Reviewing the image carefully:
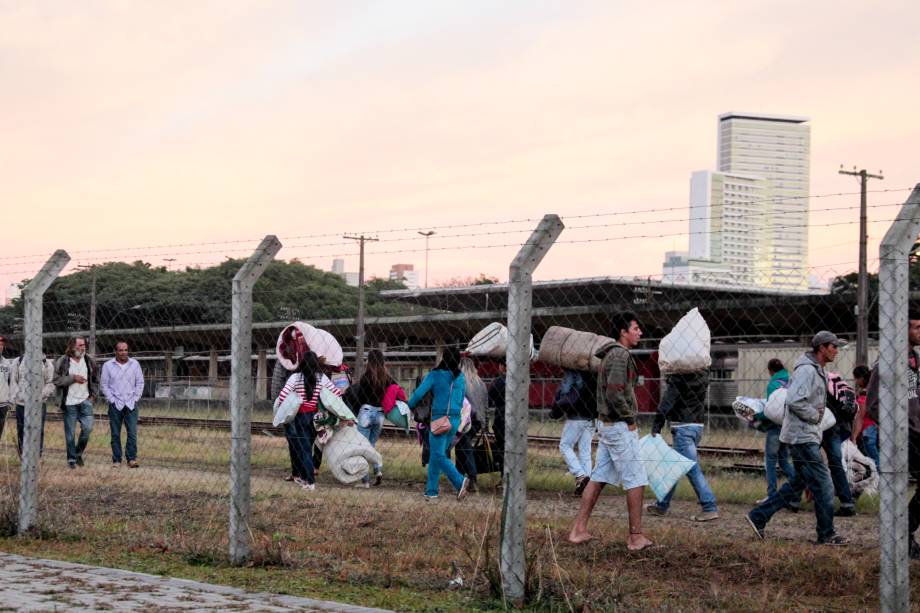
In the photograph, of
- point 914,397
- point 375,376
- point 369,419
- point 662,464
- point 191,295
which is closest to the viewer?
point 914,397

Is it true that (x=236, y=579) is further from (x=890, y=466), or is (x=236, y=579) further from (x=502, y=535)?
(x=890, y=466)

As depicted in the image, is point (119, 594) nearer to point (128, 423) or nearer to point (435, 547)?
point (435, 547)

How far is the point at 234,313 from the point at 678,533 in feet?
13.5

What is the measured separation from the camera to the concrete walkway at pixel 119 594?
676cm

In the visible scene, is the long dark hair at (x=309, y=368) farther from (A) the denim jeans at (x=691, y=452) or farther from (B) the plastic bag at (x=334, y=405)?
Result: (A) the denim jeans at (x=691, y=452)

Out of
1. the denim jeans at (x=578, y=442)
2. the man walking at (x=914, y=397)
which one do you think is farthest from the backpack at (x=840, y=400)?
the denim jeans at (x=578, y=442)

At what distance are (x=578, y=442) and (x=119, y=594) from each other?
7.52 metres

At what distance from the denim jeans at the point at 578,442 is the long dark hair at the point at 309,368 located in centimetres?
278

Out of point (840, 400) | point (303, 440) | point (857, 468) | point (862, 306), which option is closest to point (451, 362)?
point (303, 440)

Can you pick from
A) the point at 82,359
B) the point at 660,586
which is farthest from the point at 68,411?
the point at 660,586

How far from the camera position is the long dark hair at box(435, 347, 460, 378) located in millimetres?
13578

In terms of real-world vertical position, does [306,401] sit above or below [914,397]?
below

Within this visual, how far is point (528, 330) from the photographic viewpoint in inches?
286

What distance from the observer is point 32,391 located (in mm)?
10250
